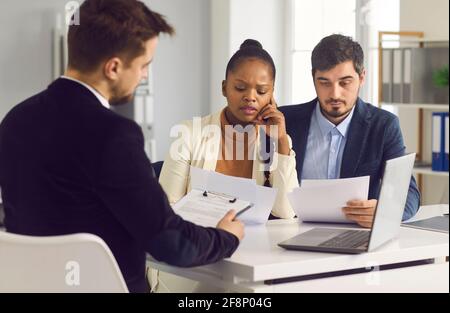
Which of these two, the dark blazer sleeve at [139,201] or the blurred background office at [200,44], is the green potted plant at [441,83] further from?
the dark blazer sleeve at [139,201]

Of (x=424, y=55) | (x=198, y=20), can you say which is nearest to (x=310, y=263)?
(x=424, y=55)

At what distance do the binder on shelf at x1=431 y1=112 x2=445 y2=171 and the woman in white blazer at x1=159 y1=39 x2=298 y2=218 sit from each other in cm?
162

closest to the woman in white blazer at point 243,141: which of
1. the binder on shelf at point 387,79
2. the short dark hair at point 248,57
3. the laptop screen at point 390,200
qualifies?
the short dark hair at point 248,57

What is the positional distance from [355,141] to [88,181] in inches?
50.5

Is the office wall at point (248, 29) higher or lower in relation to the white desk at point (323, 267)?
higher

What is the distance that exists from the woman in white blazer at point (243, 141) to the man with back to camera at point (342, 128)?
154 mm

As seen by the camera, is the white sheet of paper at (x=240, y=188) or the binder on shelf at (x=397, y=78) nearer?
the white sheet of paper at (x=240, y=188)

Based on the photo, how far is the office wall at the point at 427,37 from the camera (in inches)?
179

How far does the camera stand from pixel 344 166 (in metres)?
2.69

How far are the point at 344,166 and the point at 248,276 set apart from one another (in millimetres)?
1031

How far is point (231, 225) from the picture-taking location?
1880 millimetres

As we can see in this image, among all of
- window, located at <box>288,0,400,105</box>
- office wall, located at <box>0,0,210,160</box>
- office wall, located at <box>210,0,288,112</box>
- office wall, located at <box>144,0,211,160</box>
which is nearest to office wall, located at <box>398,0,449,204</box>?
window, located at <box>288,0,400,105</box>

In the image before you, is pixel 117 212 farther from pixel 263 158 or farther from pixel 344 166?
pixel 344 166

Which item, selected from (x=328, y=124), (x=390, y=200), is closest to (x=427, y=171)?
(x=328, y=124)
